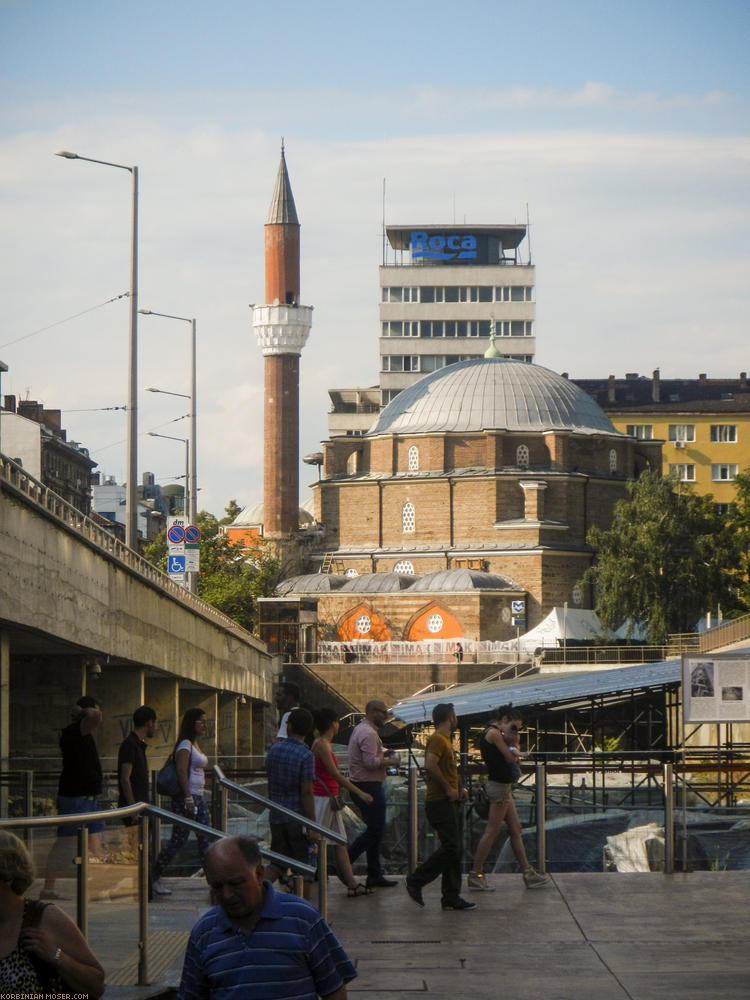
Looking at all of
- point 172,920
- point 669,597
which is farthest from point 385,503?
point 172,920

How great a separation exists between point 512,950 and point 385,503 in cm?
7034

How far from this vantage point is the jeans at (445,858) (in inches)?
500

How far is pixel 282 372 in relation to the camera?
269 feet

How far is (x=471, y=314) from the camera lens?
113188mm

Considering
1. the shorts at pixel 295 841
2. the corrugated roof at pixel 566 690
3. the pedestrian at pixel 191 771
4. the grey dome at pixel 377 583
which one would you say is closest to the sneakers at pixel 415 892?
the pedestrian at pixel 191 771

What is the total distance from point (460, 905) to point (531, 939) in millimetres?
1518

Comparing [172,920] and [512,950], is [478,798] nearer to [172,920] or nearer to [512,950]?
[512,950]

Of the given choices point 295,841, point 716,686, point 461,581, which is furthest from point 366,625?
point 295,841

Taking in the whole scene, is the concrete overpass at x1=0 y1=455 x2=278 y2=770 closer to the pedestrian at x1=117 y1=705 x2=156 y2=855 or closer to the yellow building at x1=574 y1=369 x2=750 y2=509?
the pedestrian at x1=117 y1=705 x2=156 y2=855

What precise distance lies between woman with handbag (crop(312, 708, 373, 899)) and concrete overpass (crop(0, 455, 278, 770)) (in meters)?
5.24

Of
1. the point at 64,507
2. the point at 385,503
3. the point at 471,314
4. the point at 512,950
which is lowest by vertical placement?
the point at 512,950

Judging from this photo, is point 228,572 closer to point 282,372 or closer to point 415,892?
point 282,372

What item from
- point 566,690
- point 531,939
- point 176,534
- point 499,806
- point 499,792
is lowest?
point 531,939

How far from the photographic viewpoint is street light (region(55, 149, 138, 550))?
30766 millimetres
